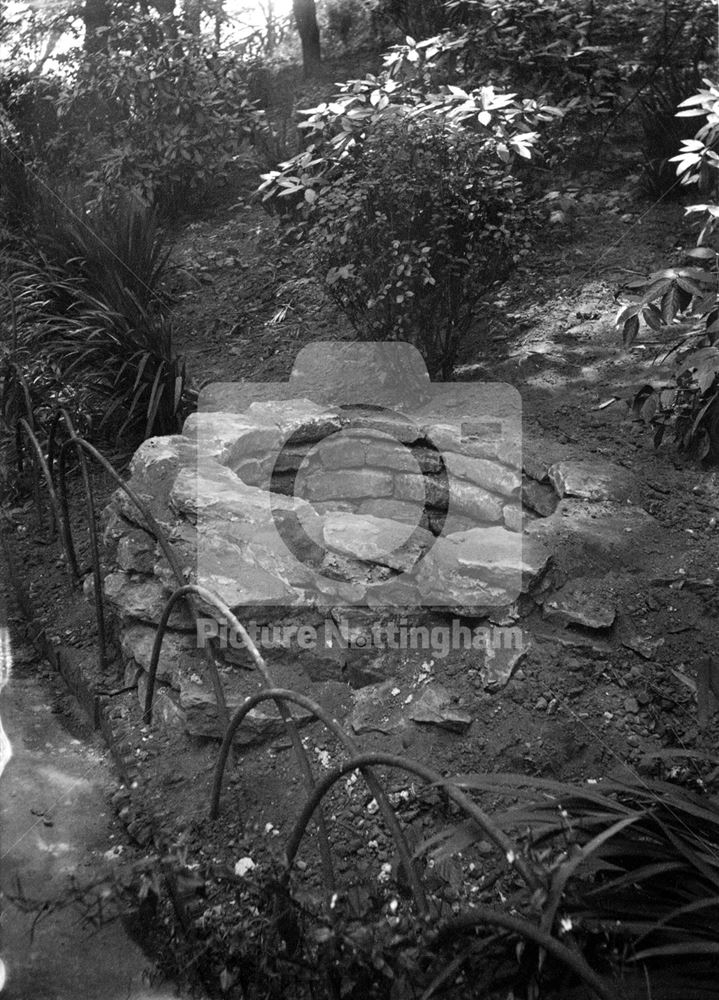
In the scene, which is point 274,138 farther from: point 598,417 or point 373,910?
point 373,910

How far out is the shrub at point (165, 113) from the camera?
552 centimetres

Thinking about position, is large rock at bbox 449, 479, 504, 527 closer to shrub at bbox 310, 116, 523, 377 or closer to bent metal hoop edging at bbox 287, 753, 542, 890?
shrub at bbox 310, 116, 523, 377

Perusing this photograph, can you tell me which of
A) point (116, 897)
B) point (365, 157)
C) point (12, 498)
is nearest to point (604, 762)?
point (116, 897)

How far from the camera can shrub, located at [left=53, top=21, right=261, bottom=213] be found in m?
5.52

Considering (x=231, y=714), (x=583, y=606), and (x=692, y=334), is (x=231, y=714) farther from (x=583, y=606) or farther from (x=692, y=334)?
(x=692, y=334)

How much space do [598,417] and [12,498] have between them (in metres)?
2.68

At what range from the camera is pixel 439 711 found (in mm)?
2580

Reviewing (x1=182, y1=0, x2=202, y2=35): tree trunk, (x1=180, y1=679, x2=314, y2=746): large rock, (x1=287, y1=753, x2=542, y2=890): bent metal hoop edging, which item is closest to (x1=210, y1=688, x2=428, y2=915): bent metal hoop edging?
(x1=287, y1=753, x2=542, y2=890): bent metal hoop edging

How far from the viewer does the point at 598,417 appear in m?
3.75

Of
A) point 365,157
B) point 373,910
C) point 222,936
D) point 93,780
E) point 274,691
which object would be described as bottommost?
point 93,780

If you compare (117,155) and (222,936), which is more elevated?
(117,155)

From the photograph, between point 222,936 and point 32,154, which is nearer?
point 222,936

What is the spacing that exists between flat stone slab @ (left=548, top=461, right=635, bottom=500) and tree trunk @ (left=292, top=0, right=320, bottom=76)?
3.25 metres

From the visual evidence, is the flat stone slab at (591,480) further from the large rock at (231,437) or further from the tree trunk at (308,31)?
the tree trunk at (308,31)
